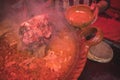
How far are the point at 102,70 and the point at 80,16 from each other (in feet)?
1.80

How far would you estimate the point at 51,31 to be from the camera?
1542 mm

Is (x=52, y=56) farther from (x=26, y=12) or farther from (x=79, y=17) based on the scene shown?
(x=26, y=12)

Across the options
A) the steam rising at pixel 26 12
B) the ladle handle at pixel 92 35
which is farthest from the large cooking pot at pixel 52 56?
the steam rising at pixel 26 12

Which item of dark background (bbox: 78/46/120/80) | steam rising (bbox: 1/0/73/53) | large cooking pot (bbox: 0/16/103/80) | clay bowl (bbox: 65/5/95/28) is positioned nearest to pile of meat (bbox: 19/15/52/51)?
large cooking pot (bbox: 0/16/103/80)

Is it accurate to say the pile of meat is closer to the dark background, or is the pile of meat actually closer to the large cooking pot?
the large cooking pot

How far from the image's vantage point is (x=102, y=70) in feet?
5.25

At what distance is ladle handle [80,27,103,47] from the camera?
1.38 m

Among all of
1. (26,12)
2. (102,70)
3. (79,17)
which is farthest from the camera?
(26,12)

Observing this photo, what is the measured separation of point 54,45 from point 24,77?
1.13 feet

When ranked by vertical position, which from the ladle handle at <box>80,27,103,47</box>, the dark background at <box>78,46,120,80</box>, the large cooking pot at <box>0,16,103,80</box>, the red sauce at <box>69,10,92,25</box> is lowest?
the dark background at <box>78,46,120,80</box>

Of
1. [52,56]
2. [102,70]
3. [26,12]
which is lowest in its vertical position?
[102,70]

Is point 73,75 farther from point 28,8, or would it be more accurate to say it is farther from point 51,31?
point 28,8

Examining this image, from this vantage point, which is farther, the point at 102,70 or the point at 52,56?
the point at 102,70

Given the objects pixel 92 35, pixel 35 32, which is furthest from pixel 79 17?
pixel 35 32
